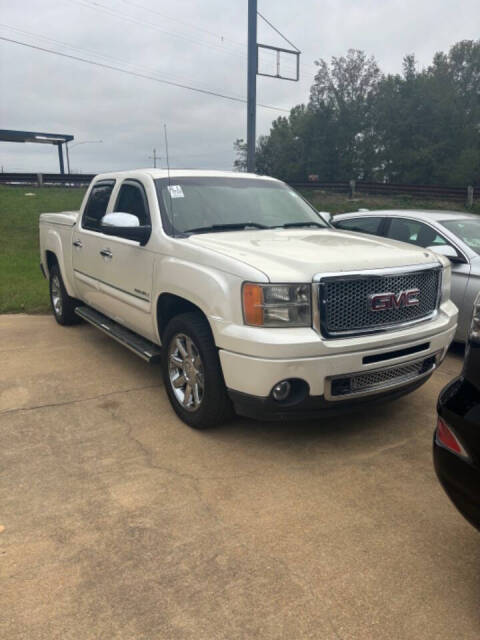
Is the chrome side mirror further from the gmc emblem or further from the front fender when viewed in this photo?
the gmc emblem

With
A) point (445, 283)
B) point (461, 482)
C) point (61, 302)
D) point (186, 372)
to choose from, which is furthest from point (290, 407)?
point (61, 302)

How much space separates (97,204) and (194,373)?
269 centimetres

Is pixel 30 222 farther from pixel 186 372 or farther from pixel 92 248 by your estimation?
pixel 186 372

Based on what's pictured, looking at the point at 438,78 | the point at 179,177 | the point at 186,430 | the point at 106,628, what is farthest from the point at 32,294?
the point at 438,78

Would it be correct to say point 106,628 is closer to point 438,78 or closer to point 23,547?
point 23,547

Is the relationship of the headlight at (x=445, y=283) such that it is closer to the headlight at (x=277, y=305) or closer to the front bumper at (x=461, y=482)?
the headlight at (x=277, y=305)

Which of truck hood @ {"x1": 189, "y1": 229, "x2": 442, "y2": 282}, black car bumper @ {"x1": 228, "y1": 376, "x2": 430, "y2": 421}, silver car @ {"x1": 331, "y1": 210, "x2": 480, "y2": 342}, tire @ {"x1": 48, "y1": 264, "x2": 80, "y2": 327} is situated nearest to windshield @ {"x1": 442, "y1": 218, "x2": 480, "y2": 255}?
silver car @ {"x1": 331, "y1": 210, "x2": 480, "y2": 342}

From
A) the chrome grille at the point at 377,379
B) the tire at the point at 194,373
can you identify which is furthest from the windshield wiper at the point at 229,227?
the chrome grille at the point at 377,379

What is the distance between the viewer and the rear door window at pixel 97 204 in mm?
5414

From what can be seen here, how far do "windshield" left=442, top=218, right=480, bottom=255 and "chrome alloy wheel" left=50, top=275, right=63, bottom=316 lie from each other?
473cm

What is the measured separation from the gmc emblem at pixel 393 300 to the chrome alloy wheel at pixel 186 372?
46.9 inches

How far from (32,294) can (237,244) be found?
230 inches

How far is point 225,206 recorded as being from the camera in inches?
180

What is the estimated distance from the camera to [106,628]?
213cm
